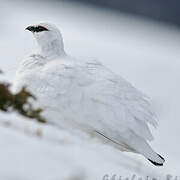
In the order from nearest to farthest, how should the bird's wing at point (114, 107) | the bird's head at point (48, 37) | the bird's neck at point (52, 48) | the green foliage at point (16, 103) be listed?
the green foliage at point (16, 103) < the bird's wing at point (114, 107) < the bird's neck at point (52, 48) < the bird's head at point (48, 37)

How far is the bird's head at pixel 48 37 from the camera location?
25.0 feet

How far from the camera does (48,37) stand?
7.70 meters

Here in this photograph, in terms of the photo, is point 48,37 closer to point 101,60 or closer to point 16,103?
point 16,103

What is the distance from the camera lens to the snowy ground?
4.54 metres

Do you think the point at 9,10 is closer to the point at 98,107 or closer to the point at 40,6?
the point at 40,6

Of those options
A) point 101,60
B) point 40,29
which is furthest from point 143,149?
point 101,60

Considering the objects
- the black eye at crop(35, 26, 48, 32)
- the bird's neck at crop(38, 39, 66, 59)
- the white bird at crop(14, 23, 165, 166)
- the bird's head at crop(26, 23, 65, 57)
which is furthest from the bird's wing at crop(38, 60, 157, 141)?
the black eye at crop(35, 26, 48, 32)

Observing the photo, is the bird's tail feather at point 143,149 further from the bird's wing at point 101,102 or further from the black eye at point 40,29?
the black eye at point 40,29

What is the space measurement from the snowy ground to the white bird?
215mm

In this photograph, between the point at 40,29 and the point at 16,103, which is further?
the point at 40,29

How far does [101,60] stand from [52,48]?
Result: 10.9 m

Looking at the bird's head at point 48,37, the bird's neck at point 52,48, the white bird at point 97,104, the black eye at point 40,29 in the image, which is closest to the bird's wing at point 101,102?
the white bird at point 97,104

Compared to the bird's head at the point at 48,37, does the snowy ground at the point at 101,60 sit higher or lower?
lower

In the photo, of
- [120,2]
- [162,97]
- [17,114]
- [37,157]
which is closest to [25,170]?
[37,157]
